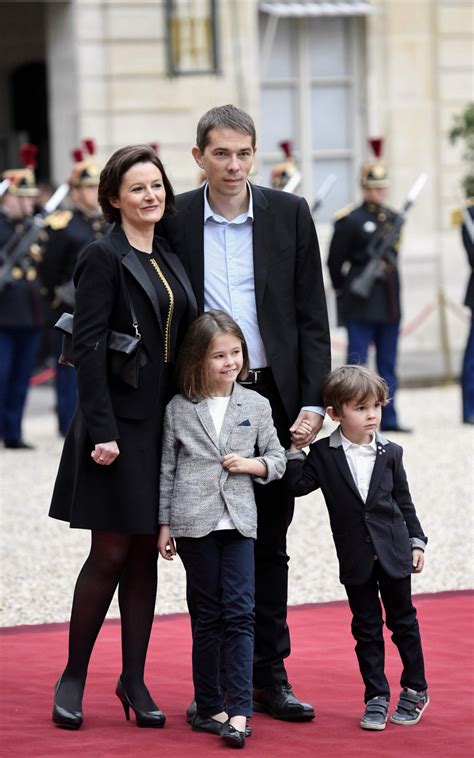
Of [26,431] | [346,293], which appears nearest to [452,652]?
[346,293]

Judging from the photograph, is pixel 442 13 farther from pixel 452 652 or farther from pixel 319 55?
pixel 452 652

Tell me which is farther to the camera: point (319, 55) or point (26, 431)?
point (319, 55)

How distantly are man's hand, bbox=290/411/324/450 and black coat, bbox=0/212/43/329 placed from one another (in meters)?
6.63

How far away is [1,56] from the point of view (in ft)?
59.2

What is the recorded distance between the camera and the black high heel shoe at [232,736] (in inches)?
186

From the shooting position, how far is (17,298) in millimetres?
11523

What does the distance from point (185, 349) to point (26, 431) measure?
7.75m

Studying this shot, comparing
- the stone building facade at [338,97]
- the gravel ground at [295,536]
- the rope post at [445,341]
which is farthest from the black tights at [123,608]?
the stone building facade at [338,97]

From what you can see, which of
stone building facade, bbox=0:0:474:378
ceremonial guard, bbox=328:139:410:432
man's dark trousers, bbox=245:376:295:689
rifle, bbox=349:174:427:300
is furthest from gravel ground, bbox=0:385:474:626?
stone building facade, bbox=0:0:474:378

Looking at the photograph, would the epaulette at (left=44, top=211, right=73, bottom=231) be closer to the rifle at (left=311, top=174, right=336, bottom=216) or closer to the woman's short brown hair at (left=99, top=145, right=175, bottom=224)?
the rifle at (left=311, top=174, right=336, bottom=216)

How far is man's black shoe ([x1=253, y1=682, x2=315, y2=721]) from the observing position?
504 centimetres

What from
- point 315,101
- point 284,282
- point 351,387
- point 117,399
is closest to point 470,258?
point 315,101

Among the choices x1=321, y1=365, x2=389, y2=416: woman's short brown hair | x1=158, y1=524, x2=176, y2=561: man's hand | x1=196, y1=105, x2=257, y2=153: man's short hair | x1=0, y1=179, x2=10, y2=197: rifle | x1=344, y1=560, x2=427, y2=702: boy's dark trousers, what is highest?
x1=196, y1=105, x2=257, y2=153: man's short hair

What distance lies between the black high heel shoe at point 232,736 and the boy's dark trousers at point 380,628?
45 cm
